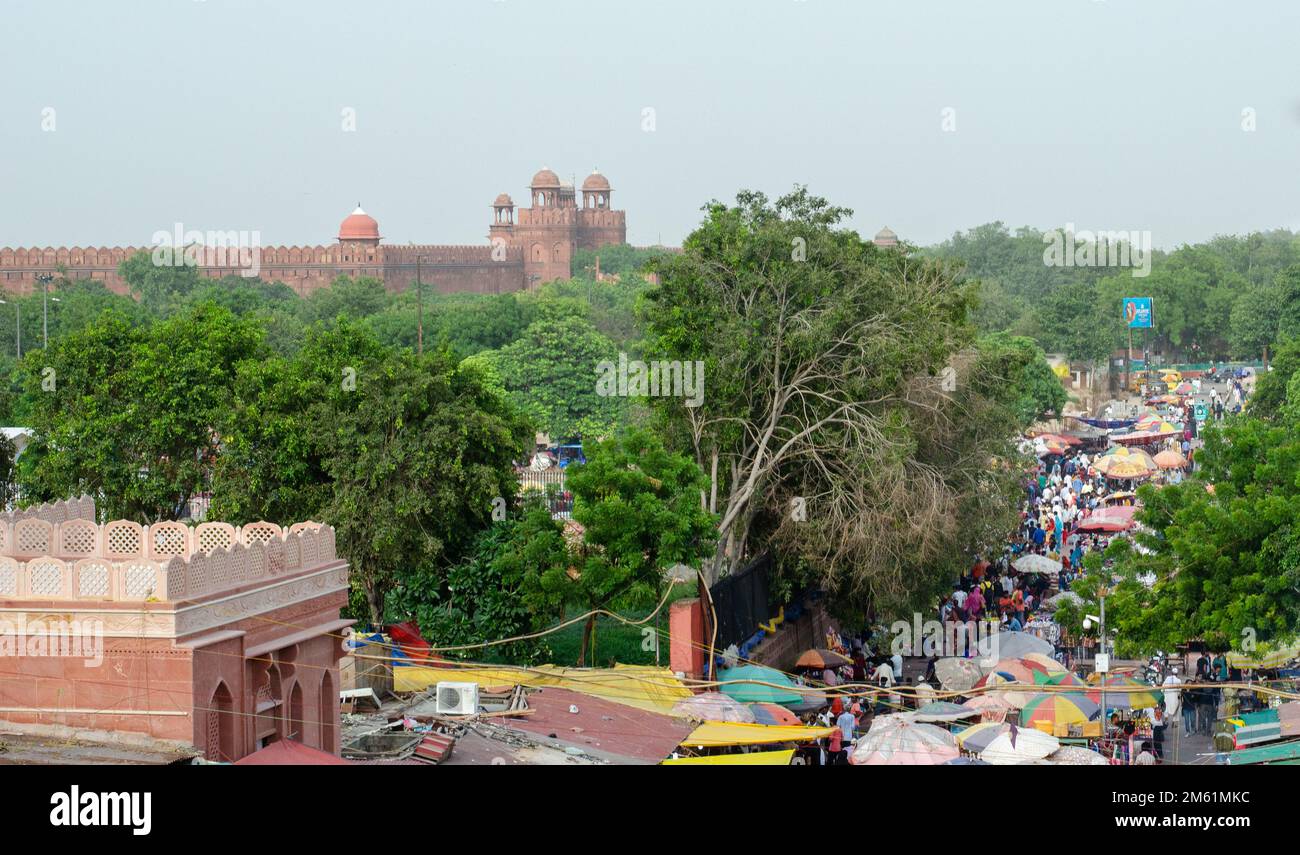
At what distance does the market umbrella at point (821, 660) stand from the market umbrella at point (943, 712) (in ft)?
14.8

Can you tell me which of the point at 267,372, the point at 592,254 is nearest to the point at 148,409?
the point at 267,372

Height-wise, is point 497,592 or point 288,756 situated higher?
point 497,592

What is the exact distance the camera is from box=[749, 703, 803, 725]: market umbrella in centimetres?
1872

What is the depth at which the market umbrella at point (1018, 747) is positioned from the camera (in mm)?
16969

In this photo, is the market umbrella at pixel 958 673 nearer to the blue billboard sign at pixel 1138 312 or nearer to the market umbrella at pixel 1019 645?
the market umbrella at pixel 1019 645

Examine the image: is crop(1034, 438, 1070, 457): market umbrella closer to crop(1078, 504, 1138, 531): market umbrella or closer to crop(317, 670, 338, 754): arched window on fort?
crop(1078, 504, 1138, 531): market umbrella

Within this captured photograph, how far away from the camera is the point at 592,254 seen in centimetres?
13312

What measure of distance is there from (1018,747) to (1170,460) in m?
28.9

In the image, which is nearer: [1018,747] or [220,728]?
[220,728]

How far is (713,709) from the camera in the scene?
18.6 m

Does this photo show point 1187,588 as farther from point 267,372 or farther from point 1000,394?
point 267,372

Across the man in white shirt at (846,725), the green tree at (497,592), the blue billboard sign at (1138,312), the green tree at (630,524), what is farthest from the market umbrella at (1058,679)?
the blue billboard sign at (1138,312)

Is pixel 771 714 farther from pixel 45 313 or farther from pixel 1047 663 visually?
pixel 45 313

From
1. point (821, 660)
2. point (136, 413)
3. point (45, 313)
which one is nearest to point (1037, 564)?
point (821, 660)
